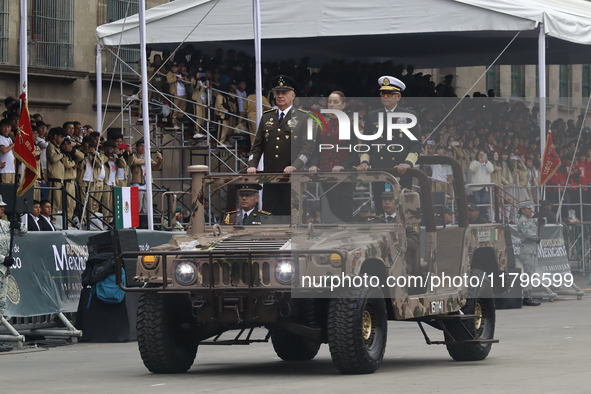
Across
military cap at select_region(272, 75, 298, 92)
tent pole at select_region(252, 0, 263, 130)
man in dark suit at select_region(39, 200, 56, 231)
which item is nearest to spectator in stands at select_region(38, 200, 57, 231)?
man in dark suit at select_region(39, 200, 56, 231)

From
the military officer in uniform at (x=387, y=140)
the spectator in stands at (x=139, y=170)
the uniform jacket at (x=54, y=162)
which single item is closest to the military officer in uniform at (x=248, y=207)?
the military officer in uniform at (x=387, y=140)

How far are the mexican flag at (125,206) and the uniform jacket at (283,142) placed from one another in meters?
4.04

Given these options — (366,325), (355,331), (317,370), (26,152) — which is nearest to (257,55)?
(26,152)

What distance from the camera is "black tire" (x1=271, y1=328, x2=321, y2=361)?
12.0 m

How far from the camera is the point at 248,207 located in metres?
11.6

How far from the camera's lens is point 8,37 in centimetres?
2603

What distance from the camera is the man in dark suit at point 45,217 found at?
16889 mm

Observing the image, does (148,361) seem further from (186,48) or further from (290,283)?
(186,48)

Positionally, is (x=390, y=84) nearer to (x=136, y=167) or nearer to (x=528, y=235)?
(x=528, y=235)

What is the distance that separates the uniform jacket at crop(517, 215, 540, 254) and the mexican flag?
298 inches

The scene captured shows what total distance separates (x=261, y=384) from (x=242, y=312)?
66 centimetres

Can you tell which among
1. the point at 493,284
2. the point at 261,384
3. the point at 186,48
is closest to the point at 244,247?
the point at 261,384

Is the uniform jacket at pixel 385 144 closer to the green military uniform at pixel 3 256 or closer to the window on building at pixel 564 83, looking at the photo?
the green military uniform at pixel 3 256

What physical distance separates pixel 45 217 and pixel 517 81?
2989 cm
